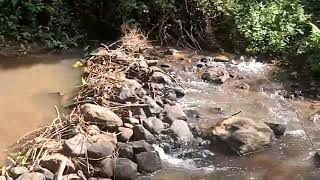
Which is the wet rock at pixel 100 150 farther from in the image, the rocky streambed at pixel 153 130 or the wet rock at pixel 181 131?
the wet rock at pixel 181 131

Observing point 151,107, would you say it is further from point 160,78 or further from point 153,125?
point 160,78

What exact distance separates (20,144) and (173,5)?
4704mm

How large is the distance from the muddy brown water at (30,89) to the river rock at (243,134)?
6.67 feet

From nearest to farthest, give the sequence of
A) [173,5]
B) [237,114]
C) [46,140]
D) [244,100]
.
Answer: [46,140]
[237,114]
[244,100]
[173,5]

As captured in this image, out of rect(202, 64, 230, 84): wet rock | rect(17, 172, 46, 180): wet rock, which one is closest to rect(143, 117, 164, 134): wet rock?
rect(17, 172, 46, 180): wet rock

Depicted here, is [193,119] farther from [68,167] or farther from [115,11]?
[115,11]

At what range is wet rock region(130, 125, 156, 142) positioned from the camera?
5.92 m

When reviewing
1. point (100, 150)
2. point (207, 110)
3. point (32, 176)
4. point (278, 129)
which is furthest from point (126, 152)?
point (278, 129)

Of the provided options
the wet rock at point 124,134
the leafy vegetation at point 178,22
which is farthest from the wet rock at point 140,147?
the leafy vegetation at point 178,22

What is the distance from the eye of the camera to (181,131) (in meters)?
6.16

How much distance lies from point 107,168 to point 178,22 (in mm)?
4741

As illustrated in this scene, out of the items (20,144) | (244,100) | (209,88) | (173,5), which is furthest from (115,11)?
(20,144)

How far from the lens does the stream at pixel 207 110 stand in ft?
18.6

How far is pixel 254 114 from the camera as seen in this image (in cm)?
689
